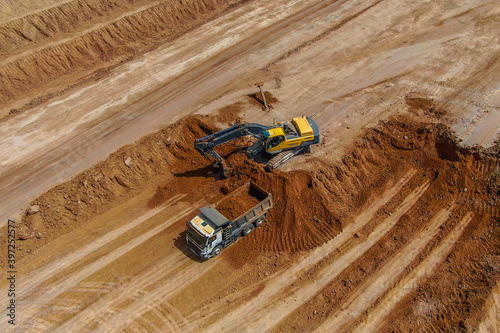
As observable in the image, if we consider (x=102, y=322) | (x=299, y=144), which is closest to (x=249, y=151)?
(x=299, y=144)

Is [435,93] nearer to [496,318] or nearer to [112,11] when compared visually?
[496,318]

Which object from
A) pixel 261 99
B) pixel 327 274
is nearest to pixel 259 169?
pixel 327 274

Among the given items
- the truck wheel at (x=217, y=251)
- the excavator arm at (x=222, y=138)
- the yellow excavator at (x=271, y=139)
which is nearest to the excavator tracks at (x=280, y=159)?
the yellow excavator at (x=271, y=139)

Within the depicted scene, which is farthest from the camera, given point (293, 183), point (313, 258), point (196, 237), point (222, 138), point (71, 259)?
point (222, 138)

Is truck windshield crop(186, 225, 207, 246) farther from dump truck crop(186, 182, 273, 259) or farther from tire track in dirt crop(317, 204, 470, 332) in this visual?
tire track in dirt crop(317, 204, 470, 332)

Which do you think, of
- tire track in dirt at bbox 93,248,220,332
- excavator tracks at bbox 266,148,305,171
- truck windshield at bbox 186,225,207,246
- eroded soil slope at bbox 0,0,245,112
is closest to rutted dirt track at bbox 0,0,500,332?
tire track in dirt at bbox 93,248,220,332

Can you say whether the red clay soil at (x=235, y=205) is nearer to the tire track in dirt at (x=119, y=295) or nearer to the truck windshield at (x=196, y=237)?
the truck windshield at (x=196, y=237)

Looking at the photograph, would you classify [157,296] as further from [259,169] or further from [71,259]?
[259,169]
